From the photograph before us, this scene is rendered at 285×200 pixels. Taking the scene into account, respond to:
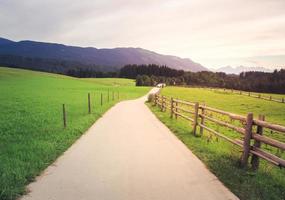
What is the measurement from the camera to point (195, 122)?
48.3ft

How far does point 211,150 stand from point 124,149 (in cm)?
297

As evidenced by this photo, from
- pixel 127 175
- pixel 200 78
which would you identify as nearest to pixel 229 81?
pixel 200 78

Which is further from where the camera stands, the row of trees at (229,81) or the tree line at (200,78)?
the tree line at (200,78)

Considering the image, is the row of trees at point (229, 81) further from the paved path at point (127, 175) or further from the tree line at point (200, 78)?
the paved path at point (127, 175)

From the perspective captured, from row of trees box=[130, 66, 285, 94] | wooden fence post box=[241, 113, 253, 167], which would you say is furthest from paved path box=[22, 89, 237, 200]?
row of trees box=[130, 66, 285, 94]

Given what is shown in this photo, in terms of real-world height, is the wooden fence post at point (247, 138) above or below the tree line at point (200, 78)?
above

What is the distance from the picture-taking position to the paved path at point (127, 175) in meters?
6.39

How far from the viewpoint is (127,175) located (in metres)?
7.69

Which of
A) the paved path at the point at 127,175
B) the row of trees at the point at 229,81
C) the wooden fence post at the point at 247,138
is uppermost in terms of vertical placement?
the wooden fence post at the point at 247,138

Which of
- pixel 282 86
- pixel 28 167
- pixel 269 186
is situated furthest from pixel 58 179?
pixel 282 86

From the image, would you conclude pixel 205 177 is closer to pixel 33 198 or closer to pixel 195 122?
pixel 33 198

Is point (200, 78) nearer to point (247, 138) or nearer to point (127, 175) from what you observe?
point (247, 138)

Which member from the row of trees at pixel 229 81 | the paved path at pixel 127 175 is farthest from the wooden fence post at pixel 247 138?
the row of trees at pixel 229 81

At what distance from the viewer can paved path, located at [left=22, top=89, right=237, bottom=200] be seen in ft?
→ 21.0
